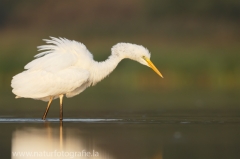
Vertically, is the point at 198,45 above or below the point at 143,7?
below

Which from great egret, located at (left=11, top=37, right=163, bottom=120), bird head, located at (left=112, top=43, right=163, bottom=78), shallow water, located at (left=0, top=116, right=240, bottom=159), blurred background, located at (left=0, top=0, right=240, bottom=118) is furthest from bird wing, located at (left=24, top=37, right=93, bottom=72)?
blurred background, located at (left=0, top=0, right=240, bottom=118)

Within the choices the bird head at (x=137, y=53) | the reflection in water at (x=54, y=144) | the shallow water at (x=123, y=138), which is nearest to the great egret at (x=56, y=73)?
the shallow water at (x=123, y=138)

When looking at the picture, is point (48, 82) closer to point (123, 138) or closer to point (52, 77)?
point (52, 77)

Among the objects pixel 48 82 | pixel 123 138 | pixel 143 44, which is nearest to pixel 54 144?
pixel 123 138

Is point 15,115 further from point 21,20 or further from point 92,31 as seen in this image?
point 21,20

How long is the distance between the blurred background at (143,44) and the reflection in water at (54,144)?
2.62m

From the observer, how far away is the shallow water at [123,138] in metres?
9.09

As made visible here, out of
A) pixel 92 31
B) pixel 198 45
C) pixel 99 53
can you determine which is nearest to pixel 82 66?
pixel 99 53

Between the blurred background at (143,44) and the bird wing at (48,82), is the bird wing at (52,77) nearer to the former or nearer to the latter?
the bird wing at (48,82)

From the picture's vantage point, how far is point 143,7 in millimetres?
33312

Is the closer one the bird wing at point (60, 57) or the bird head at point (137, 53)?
the bird wing at point (60, 57)

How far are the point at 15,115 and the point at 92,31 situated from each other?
646 inches

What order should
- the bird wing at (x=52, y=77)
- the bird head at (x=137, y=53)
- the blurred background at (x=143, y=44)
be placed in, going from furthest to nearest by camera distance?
the blurred background at (x=143, y=44), the bird head at (x=137, y=53), the bird wing at (x=52, y=77)

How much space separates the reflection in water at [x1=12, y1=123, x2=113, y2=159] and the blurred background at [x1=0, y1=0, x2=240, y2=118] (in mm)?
2617
